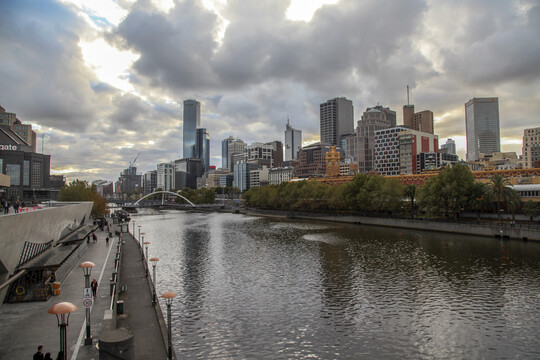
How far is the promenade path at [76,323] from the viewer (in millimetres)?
16891

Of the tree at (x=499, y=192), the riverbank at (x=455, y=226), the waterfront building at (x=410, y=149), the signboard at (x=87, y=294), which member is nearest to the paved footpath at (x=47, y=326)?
the signboard at (x=87, y=294)

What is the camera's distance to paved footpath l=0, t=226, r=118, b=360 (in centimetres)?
1655

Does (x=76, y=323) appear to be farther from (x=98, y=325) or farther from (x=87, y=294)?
(x=87, y=294)

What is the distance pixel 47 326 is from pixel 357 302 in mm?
21083

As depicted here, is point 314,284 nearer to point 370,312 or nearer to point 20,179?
point 370,312

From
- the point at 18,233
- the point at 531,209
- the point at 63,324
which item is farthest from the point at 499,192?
the point at 18,233

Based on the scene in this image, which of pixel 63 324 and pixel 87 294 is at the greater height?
pixel 87 294

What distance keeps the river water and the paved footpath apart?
4.97 meters

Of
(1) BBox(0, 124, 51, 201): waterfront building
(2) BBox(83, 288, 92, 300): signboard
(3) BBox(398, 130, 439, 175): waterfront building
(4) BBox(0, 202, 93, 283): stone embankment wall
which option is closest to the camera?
(2) BBox(83, 288, 92, 300): signboard

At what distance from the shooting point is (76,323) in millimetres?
20141

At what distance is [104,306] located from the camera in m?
22.8

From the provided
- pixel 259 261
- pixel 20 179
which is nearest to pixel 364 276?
pixel 259 261

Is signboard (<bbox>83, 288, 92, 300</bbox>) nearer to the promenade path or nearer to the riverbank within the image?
the promenade path

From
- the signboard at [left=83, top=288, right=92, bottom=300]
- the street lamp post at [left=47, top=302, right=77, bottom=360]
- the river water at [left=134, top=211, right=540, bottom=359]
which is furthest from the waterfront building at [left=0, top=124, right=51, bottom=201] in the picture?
the street lamp post at [left=47, top=302, right=77, bottom=360]
